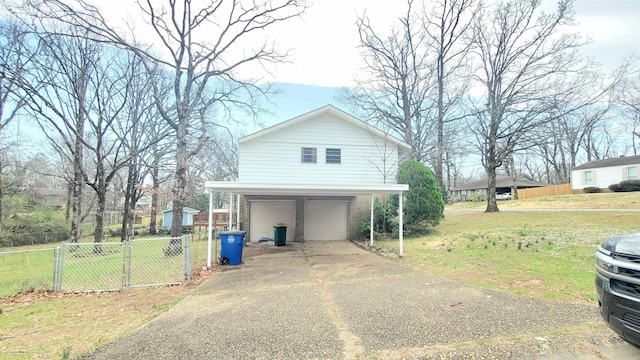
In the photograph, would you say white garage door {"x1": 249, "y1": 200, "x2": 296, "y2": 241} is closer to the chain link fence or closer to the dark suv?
the chain link fence

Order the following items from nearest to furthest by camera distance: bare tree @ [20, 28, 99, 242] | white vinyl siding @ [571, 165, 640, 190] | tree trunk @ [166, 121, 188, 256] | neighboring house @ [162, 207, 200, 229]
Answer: tree trunk @ [166, 121, 188, 256]
bare tree @ [20, 28, 99, 242]
white vinyl siding @ [571, 165, 640, 190]
neighboring house @ [162, 207, 200, 229]

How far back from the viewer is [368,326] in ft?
12.8

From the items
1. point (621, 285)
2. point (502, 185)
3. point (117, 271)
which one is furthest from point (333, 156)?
point (502, 185)

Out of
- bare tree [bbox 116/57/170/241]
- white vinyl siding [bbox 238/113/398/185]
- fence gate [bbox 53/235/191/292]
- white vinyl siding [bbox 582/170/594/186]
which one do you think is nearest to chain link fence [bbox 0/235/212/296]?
fence gate [bbox 53/235/191/292]

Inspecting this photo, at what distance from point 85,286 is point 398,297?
6.78m

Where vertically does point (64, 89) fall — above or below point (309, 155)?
above

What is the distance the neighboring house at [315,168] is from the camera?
1304cm

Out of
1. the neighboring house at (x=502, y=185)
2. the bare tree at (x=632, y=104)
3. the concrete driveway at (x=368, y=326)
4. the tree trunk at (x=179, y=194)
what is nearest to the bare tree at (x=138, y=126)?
the tree trunk at (x=179, y=194)

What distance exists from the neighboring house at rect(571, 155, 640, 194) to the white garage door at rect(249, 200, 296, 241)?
95.1 ft

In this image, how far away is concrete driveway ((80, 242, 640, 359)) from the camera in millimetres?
3244

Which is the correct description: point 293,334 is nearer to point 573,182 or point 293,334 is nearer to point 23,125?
point 23,125

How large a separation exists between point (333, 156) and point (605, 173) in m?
27.9

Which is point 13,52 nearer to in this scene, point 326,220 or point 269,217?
point 269,217

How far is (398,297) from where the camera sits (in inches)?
200
